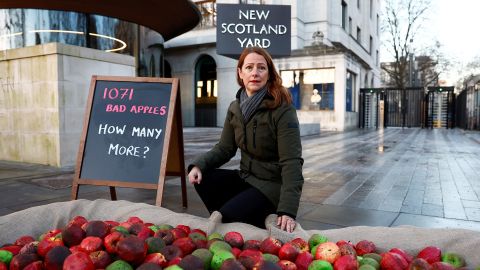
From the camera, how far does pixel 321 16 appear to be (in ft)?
82.9

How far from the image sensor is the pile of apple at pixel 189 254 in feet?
6.36

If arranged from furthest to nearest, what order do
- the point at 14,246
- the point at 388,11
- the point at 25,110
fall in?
the point at 388,11, the point at 25,110, the point at 14,246

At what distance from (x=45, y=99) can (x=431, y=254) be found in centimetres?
691

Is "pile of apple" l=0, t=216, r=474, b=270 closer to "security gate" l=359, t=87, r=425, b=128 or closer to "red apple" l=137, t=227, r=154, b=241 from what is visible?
"red apple" l=137, t=227, r=154, b=241

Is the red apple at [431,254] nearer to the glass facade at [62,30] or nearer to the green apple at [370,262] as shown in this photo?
the green apple at [370,262]

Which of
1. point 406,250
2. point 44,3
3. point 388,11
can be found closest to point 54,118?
point 44,3

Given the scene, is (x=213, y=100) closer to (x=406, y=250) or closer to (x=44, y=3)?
(x=44, y=3)

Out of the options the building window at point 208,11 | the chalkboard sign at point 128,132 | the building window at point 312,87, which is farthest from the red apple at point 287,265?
the building window at point 208,11

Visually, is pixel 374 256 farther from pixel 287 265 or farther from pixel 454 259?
pixel 287 265

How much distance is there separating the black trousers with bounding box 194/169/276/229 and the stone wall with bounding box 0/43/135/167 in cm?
483

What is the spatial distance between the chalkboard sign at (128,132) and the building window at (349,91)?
21.0 metres

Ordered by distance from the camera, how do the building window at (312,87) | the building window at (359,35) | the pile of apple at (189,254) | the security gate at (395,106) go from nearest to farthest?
1. the pile of apple at (189,254)
2. the building window at (312,87)
3. the security gate at (395,106)
4. the building window at (359,35)

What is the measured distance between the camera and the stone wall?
7.02 meters

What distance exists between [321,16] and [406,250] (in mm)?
24669
